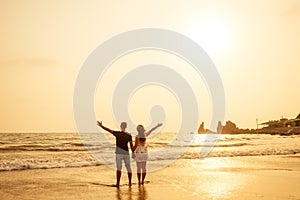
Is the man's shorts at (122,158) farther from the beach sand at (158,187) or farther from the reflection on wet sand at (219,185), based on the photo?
the reflection on wet sand at (219,185)

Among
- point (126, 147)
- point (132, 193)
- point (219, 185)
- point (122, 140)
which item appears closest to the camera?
point (132, 193)

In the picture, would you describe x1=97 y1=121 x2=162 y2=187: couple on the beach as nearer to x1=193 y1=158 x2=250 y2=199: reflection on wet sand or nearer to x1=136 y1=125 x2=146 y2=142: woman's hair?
A: x1=136 y1=125 x2=146 y2=142: woman's hair

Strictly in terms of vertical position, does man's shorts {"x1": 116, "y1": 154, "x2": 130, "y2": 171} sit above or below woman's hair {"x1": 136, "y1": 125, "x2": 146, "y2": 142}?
below

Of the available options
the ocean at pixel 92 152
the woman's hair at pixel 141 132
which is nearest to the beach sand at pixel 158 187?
the woman's hair at pixel 141 132

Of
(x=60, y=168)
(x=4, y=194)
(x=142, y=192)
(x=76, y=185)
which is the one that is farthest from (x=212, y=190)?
(x=60, y=168)

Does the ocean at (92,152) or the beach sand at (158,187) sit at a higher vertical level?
the ocean at (92,152)

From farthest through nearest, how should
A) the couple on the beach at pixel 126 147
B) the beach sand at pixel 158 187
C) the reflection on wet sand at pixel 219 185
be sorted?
the couple on the beach at pixel 126 147
the reflection on wet sand at pixel 219 185
the beach sand at pixel 158 187

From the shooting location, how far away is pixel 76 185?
14.3 metres

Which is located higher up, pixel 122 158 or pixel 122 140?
pixel 122 140

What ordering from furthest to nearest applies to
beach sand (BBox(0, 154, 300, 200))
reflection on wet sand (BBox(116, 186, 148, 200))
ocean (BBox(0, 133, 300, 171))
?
ocean (BBox(0, 133, 300, 171)) < beach sand (BBox(0, 154, 300, 200)) < reflection on wet sand (BBox(116, 186, 148, 200))

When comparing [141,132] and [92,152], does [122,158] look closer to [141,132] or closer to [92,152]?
[141,132]

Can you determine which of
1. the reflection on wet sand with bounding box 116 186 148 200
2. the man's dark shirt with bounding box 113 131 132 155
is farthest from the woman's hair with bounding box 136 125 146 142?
the reflection on wet sand with bounding box 116 186 148 200

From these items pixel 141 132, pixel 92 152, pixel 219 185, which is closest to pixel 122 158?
pixel 141 132

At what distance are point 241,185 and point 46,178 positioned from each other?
27.9ft
